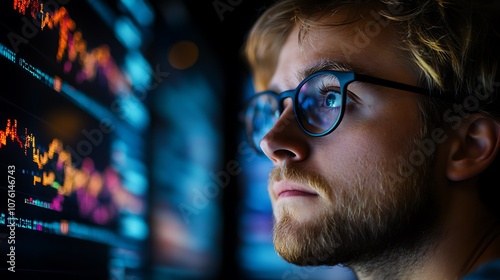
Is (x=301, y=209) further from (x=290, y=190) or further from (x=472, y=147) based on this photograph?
(x=472, y=147)

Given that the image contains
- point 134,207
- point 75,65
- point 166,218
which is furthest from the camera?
point 166,218

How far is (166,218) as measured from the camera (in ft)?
6.30

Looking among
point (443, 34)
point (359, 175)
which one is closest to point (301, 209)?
point (359, 175)

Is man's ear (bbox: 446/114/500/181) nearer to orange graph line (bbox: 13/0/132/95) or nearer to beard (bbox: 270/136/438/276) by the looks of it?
beard (bbox: 270/136/438/276)

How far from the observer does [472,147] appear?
4.30 feet

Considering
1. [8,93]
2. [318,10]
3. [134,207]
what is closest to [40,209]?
[8,93]

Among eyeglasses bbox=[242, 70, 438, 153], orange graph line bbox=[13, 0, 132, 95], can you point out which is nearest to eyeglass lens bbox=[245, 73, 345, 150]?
eyeglasses bbox=[242, 70, 438, 153]

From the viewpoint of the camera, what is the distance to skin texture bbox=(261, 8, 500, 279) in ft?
4.02

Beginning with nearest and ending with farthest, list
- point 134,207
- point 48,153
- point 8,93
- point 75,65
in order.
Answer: point 8,93 → point 48,153 → point 75,65 → point 134,207

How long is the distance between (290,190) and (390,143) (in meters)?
0.25

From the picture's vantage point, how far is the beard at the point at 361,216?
4.00 ft

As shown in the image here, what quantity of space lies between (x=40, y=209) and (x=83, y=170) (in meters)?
0.26

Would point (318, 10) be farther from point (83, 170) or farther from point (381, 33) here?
point (83, 170)

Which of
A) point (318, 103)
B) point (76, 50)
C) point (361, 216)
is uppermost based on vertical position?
point (76, 50)
